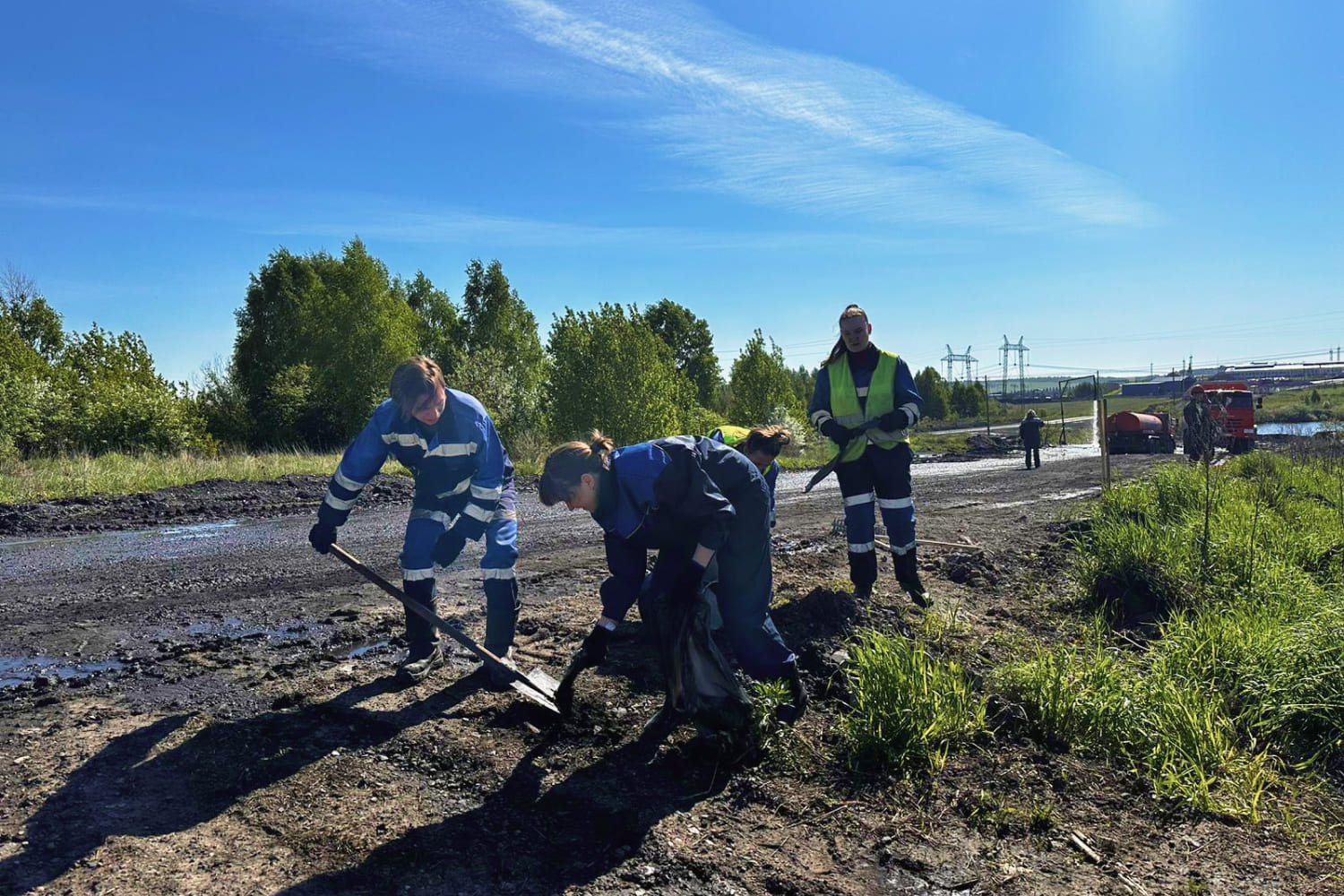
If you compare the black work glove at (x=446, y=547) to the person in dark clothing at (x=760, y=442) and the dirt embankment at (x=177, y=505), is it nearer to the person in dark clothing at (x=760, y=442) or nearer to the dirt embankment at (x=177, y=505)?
the person in dark clothing at (x=760, y=442)

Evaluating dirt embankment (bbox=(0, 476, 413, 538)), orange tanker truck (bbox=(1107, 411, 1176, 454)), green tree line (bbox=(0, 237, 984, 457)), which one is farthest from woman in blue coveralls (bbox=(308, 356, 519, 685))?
orange tanker truck (bbox=(1107, 411, 1176, 454))

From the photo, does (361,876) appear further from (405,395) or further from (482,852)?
(405,395)

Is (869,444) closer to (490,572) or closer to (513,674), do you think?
(490,572)

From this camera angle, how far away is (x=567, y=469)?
3260mm

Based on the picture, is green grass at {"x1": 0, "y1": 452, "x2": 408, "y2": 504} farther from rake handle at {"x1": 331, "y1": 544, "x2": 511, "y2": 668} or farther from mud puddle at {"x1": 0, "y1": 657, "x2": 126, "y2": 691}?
rake handle at {"x1": 331, "y1": 544, "x2": 511, "y2": 668}

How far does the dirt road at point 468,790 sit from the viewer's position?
267cm

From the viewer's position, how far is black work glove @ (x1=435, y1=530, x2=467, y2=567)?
179 inches

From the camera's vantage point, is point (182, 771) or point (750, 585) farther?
point (750, 585)

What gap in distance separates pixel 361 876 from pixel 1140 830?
2597 mm

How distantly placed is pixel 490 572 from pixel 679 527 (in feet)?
4.77

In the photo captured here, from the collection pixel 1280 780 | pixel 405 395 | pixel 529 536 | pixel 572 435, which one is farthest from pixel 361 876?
pixel 572 435

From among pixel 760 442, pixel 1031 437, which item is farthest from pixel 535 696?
pixel 1031 437

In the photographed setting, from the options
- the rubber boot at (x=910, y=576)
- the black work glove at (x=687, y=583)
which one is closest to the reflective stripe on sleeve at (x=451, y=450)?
the black work glove at (x=687, y=583)

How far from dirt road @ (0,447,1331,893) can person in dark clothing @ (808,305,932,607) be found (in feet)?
1.14
